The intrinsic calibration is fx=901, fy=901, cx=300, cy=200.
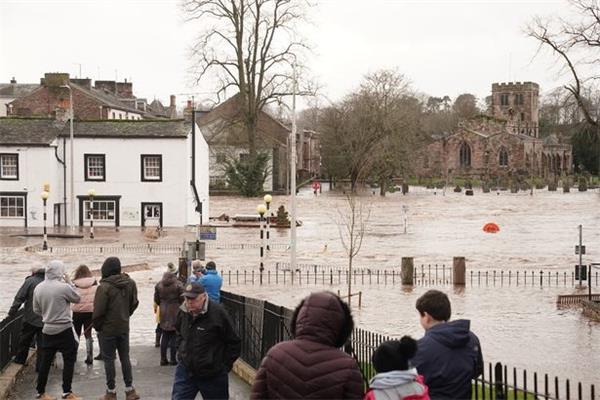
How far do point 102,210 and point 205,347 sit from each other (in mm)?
43397

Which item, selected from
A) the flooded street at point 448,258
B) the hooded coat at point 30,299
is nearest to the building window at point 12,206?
the flooded street at point 448,258

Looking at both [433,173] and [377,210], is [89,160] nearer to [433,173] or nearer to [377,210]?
[377,210]

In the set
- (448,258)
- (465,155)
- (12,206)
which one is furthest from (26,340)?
(465,155)

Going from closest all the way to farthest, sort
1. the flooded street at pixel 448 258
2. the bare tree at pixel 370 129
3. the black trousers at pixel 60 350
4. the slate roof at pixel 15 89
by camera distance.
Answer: the black trousers at pixel 60 350, the flooded street at pixel 448 258, the bare tree at pixel 370 129, the slate roof at pixel 15 89

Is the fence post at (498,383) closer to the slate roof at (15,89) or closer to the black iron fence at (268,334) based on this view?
the black iron fence at (268,334)

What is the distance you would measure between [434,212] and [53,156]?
93.1 ft

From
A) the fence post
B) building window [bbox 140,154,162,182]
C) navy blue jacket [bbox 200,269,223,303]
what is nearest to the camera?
the fence post

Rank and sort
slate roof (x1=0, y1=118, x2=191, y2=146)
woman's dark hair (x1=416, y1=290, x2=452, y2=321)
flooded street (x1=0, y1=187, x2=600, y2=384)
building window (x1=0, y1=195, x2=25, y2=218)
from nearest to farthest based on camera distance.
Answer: woman's dark hair (x1=416, y1=290, x2=452, y2=321) < flooded street (x1=0, y1=187, x2=600, y2=384) < building window (x1=0, y1=195, x2=25, y2=218) < slate roof (x1=0, y1=118, x2=191, y2=146)

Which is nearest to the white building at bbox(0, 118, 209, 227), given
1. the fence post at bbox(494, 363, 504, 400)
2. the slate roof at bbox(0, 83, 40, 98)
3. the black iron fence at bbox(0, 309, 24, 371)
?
the black iron fence at bbox(0, 309, 24, 371)

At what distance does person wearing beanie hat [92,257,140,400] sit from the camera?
10359mm

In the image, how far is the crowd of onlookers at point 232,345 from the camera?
525 cm

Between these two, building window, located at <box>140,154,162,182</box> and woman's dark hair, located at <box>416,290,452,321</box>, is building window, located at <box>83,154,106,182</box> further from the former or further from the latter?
woman's dark hair, located at <box>416,290,452,321</box>

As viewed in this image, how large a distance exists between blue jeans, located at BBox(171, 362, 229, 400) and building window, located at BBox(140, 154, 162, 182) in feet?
138

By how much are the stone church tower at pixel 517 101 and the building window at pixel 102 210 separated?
107202 mm
